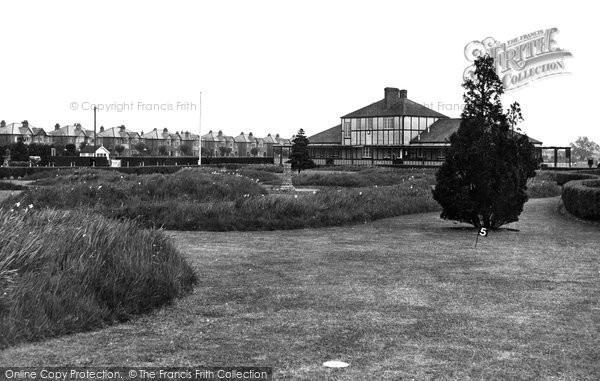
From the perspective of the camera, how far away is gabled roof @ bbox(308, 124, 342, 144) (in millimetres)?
78375

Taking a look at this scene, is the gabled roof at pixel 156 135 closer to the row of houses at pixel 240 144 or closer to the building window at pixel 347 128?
the row of houses at pixel 240 144

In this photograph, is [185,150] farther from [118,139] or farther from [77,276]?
[77,276]

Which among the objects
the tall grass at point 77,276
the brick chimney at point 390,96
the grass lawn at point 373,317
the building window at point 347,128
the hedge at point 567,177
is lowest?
the grass lawn at point 373,317

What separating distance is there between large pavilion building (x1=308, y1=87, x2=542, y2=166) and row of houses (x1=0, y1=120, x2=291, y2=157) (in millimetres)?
45187

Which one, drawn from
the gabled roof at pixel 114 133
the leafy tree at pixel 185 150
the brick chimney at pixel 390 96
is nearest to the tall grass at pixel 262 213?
the brick chimney at pixel 390 96

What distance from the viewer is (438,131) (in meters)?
69.2

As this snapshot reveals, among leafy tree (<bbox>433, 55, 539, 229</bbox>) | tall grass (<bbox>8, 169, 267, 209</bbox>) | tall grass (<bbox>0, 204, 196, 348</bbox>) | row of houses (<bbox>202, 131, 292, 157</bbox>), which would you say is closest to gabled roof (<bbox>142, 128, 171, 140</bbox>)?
row of houses (<bbox>202, 131, 292, 157</bbox>)

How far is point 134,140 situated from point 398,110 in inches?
3019

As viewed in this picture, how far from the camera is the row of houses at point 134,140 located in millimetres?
125450

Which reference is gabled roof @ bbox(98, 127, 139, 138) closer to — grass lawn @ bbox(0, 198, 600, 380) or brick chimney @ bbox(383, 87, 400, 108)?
brick chimney @ bbox(383, 87, 400, 108)

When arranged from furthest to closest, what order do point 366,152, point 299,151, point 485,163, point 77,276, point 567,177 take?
point 366,152 → point 299,151 → point 567,177 → point 485,163 → point 77,276

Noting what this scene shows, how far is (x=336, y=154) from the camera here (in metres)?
76.8

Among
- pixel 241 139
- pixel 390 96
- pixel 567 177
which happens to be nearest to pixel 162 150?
pixel 241 139

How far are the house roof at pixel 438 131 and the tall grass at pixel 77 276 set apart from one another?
59.5 meters
